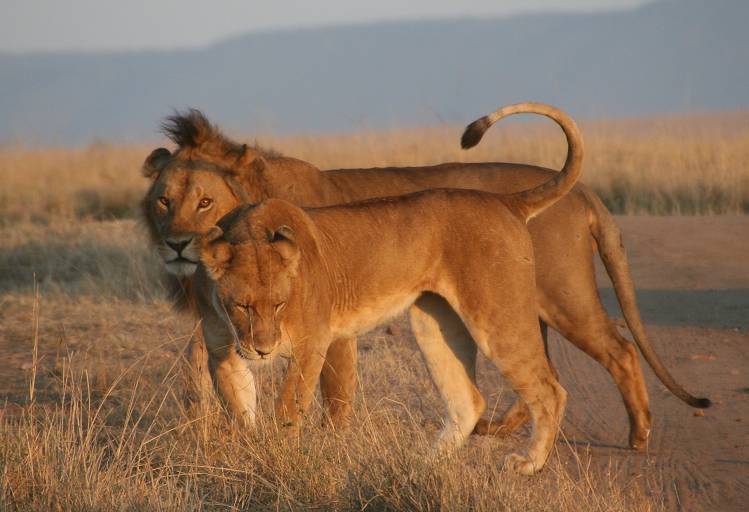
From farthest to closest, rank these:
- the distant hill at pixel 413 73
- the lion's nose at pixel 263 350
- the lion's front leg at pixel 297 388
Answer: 1. the distant hill at pixel 413 73
2. the lion's front leg at pixel 297 388
3. the lion's nose at pixel 263 350

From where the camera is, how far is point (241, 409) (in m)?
5.46

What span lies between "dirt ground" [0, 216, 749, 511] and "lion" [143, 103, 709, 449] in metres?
0.30

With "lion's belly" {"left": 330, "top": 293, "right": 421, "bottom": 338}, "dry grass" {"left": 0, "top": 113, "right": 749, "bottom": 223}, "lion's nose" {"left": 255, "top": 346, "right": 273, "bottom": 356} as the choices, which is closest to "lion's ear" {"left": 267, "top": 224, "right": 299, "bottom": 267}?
"lion's nose" {"left": 255, "top": 346, "right": 273, "bottom": 356}

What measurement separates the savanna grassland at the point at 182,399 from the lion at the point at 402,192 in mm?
246

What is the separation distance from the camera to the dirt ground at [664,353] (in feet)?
19.3

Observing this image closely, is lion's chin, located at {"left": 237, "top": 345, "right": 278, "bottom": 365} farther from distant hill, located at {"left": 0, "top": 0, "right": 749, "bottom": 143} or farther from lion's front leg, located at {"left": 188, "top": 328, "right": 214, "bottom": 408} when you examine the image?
distant hill, located at {"left": 0, "top": 0, "right": 749, "bottom": 143}

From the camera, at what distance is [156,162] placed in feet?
20.2

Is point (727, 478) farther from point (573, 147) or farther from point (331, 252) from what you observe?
point (331, 252)

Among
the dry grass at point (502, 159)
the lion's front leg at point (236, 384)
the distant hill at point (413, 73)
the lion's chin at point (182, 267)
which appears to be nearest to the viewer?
the lion's front leg at point (236, 384)

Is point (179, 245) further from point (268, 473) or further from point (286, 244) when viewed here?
point (268, 473)

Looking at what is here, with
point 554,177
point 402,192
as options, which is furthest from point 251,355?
point 402,192

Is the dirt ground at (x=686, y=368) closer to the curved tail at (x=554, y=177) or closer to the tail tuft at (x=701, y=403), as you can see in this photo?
the tail tuft at (x=701, y=403)

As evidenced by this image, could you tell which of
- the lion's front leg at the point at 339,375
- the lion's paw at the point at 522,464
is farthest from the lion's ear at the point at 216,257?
the lion's paw at the point at 522,464

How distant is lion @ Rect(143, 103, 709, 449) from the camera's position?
5.96 m
